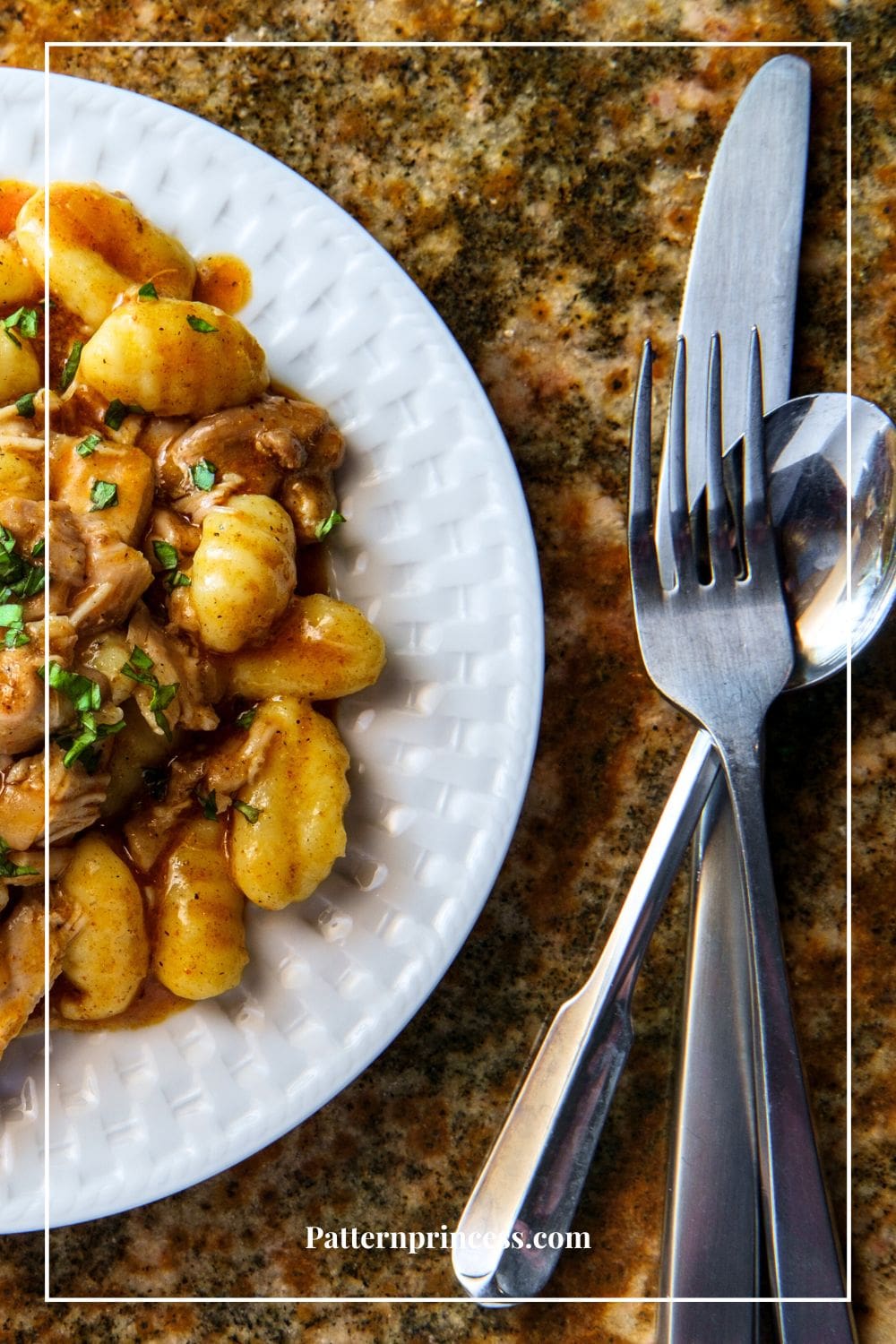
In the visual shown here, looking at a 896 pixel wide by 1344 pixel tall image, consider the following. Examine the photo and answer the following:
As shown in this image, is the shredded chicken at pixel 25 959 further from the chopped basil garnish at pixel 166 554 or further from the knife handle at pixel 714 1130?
the knife handle at pixel 714 1130

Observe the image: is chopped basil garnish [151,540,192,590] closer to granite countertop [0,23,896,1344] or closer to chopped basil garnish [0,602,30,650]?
chopped basil garnish [0,602,30,650]

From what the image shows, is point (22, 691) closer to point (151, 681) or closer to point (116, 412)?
point (151, 681)

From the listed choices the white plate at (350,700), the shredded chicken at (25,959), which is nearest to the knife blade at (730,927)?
the white plate at (350,700)

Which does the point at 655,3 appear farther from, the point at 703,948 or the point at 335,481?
the point at 703,948

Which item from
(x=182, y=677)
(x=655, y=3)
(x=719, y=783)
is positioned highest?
(x=655, y=3)

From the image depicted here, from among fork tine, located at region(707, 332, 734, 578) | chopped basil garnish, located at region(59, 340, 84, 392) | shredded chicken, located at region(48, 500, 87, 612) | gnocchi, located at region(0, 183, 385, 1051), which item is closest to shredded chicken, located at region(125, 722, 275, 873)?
gnocchi, located at region(0, 183, 385, 1051)

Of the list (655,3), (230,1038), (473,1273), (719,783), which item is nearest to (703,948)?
(719,783)
